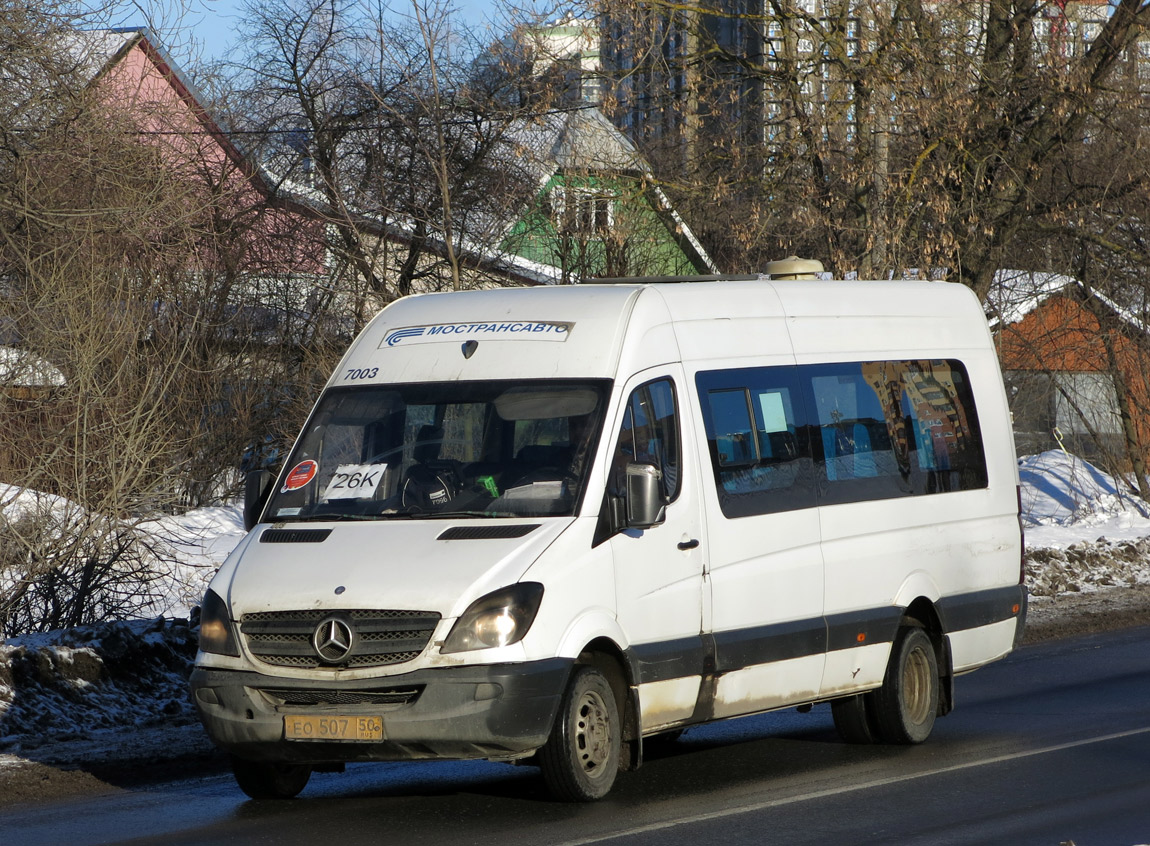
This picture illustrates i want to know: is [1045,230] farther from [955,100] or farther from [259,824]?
[259,824]

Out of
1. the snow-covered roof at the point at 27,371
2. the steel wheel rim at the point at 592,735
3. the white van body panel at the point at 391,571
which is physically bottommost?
the steel wheel rim at the point at 592,735

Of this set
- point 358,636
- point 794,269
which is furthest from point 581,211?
point 358,636

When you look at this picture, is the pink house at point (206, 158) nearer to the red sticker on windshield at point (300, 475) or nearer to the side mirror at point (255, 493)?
the side mirror at point (255, 493)

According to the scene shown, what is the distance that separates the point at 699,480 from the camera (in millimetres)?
7676

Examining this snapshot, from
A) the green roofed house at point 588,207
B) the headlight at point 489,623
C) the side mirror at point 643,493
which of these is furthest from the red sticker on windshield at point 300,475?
the green roofed house at point 588,207

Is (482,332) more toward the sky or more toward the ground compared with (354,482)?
more toward the sky

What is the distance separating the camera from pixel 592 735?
7016 mm

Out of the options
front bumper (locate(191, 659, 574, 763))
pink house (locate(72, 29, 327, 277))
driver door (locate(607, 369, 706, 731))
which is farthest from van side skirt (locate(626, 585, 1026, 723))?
pink house (locate(72, 29, 327, 277))

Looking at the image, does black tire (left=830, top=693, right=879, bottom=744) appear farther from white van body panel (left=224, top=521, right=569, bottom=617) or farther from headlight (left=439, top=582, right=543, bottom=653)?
headlight (left=439, top=582, right=543, bottom=653)

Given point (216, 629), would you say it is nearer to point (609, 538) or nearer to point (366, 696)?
point (366, 696)

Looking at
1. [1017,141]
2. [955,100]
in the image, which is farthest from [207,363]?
[1017,141]

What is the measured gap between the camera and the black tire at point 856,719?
8.79 meters

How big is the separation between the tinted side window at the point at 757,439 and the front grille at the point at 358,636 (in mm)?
1887

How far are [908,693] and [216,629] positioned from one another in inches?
156
